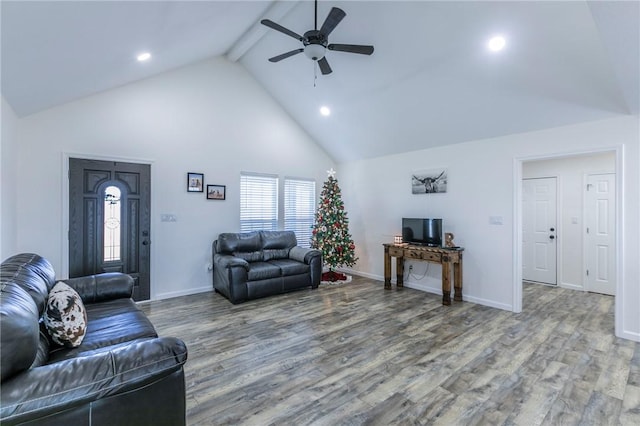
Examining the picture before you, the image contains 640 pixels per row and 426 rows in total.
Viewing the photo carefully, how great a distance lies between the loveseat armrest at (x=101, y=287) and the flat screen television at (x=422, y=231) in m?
4.15

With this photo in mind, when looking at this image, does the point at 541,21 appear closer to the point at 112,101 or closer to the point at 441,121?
the point at 441,121

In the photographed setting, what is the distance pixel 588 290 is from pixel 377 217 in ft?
12.5

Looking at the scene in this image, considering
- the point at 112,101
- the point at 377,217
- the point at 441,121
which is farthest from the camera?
the point at 377,217

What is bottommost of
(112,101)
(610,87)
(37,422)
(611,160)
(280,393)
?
(280,393)

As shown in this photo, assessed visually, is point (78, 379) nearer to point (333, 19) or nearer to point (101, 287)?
point (101, 287)

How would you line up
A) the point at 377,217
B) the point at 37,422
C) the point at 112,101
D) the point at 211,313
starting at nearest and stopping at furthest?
the point at 37,422, the point at 211,313, the point at 112,101, the point at 377,217

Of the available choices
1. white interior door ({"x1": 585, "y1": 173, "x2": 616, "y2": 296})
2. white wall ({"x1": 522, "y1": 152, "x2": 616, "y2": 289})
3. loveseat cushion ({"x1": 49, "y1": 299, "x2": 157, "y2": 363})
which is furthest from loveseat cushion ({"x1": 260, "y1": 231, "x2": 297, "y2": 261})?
white interior door ({"x1": 585, "y1": 173, "x2": 616, "y2": 296})

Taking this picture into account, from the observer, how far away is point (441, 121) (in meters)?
4.54

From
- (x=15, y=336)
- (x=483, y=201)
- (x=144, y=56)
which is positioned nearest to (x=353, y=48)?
(x=144, y=56)

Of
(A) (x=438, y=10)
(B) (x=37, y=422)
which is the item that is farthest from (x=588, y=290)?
(B) (x=37, y=422)

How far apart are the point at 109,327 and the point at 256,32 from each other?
4.18 meters

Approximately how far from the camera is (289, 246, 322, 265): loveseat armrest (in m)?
5.18

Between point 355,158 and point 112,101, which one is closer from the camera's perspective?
point 112,101

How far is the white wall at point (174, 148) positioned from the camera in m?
3.81
